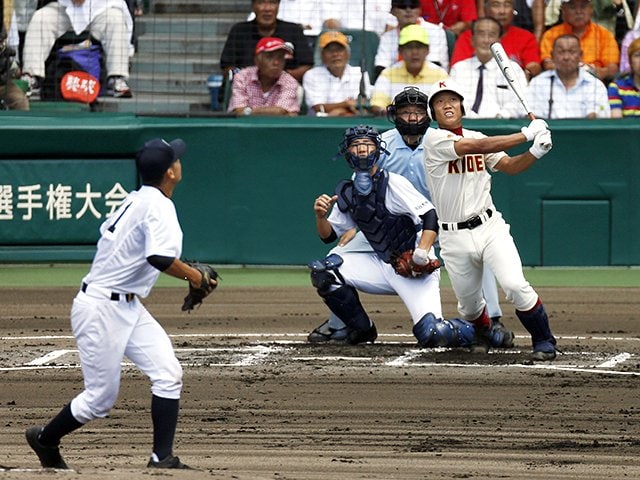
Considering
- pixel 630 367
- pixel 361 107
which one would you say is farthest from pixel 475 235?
pixel 361 107

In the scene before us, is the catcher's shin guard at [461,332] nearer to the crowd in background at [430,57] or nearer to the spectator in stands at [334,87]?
the crowd in background at [430,57]

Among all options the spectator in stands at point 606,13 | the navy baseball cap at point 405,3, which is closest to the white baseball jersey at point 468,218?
the navy baseball cap at point 405,3

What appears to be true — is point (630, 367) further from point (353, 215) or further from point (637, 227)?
point (637, 227)

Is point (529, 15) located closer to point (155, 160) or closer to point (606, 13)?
point (606, 13)

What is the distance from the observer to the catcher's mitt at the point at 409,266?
10.2 meters

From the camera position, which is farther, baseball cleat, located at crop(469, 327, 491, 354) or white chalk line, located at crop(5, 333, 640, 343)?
white chalk line, located at crop(5, 333, 640, 343)

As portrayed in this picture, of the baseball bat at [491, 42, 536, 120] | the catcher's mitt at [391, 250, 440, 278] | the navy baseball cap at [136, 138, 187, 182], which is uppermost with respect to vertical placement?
the baseball bat at [491, 42, 536, 120]

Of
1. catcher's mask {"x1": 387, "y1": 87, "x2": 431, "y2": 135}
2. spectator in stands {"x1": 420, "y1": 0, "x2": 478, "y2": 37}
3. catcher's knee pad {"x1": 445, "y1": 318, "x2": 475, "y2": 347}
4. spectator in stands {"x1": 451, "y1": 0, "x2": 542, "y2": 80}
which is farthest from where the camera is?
spectator in stands {"x1": 420, "y1": 0, "x2": 478, "y2": 37}

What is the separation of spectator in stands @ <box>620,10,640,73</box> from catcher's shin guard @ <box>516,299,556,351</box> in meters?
6.49

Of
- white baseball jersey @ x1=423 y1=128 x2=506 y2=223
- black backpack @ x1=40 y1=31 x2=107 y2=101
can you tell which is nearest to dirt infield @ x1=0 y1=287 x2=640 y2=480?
white baseball jersey @ x1=423 y1=128 x2=506 y2=223

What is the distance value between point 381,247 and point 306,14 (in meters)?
6.24

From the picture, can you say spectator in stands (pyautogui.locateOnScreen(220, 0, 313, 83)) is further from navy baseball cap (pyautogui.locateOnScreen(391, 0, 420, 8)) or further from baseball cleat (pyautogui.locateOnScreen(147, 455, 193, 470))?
baseball cleat (pyautogui.locateOnScreen(147, 455, 193, 470))

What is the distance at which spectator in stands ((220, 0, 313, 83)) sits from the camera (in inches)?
618

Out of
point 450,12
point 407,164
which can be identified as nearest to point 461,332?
point 407,164
